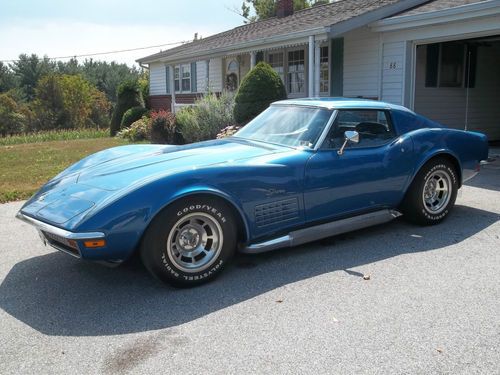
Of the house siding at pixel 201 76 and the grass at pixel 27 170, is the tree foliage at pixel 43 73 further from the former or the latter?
the grass at pixel 27 170

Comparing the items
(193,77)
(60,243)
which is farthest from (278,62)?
(60,243)

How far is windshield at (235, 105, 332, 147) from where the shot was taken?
4.76 meters

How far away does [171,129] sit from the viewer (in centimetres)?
1474

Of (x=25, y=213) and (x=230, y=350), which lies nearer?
(x=230, y=350)

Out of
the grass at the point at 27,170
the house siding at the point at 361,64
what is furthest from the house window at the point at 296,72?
the grass at the point at 27,170

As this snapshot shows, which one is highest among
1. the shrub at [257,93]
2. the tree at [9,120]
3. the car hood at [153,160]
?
the shrub at [257,93]

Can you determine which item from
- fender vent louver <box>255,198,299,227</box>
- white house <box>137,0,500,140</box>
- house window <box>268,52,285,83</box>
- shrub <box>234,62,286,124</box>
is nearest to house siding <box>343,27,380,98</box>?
white house <box>137,0,500,140</box>

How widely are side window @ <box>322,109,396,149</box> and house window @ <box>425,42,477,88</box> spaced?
7.81 meters

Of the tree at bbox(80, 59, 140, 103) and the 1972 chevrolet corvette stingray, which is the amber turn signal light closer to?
the 1972 chevrolet corvette stingray

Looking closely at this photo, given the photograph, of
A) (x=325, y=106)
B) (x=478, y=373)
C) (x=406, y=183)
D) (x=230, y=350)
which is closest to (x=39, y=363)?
(x=230, y=350)

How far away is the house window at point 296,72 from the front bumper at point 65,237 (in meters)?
12.4

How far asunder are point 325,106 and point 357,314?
227cm

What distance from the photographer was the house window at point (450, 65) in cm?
1219

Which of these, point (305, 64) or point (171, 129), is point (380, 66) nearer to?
point (305, 64)
